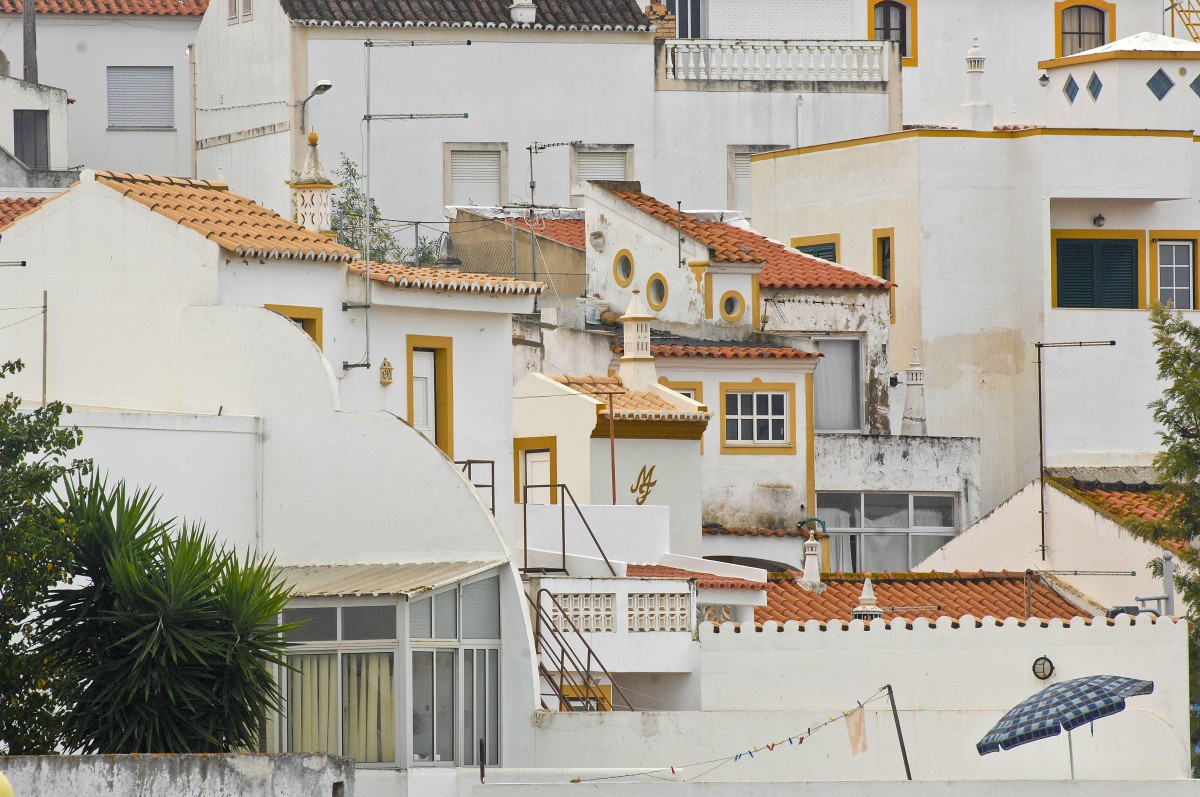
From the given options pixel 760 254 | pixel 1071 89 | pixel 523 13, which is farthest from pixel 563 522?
pixel 1071 89

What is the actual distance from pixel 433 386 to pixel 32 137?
21761 millimetres

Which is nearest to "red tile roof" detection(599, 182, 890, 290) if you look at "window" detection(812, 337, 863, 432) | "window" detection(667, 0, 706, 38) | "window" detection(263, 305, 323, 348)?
"window" detection(812, 337, 863, 432)

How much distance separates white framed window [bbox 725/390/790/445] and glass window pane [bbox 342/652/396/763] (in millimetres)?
14455

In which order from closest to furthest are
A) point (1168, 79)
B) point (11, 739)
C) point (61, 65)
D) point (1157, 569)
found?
point (11, 739) < point (1157, 569) < point (1168, 79) < point (61, 65)

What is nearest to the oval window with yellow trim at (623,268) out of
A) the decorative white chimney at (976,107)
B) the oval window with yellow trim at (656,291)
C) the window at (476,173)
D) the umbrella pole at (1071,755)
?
the oval window with yellow trim at (656,291)

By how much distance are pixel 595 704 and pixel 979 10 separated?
30.3m

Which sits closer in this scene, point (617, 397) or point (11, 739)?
point (11, 739)

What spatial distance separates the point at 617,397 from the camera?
40.9 metres

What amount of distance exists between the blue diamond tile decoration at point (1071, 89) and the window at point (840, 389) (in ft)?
28.8

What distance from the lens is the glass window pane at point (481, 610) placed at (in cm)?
3256

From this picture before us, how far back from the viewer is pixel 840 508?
4741 centimetres

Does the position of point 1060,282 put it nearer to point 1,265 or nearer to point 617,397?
point 617,397

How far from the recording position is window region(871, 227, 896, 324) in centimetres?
5072

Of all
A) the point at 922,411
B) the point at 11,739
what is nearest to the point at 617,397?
the point at 922,411
